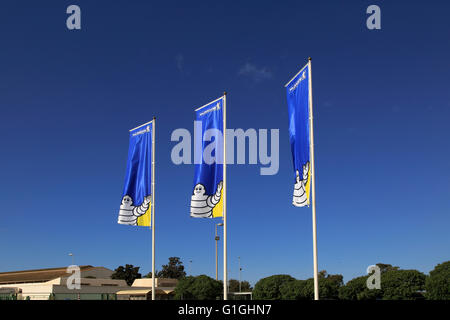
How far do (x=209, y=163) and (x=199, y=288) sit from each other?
3601 cm

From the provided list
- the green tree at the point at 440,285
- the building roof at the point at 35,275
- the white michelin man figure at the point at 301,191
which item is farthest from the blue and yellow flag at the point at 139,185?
the building roof at the point at 35,275

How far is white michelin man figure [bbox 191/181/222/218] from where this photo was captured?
26.9m

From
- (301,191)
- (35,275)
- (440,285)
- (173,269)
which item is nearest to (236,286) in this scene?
(173,269)

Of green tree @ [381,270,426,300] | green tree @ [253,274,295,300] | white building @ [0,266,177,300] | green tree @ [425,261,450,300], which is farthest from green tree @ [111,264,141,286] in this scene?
green tree @ [425,261,450,300]

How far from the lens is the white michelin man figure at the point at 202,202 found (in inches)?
1059

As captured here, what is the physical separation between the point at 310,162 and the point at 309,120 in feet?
6.55

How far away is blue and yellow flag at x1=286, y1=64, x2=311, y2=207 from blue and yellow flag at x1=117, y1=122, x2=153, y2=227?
36.5 feet

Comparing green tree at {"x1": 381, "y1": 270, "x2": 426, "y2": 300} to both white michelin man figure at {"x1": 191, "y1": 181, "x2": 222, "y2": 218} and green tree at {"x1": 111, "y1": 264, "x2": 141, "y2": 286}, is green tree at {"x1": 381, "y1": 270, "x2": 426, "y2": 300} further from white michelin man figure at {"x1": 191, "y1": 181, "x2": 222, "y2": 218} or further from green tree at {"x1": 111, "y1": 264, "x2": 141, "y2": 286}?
green tree at {"x1": 111, "y1": 264, "x2": 141, "y2": 286}

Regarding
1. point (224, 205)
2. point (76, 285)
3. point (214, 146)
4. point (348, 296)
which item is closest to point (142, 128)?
point (214, 146)

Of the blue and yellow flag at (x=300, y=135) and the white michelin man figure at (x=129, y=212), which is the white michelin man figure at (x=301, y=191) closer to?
the blue and yellow flag at (x=300, y=135)

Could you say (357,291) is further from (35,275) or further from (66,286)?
(35,275)

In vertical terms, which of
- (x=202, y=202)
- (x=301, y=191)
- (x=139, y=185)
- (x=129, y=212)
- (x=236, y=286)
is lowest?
(x=236, y=286)

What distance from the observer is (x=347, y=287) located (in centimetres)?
5728

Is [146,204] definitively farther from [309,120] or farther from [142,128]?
[309,120]
